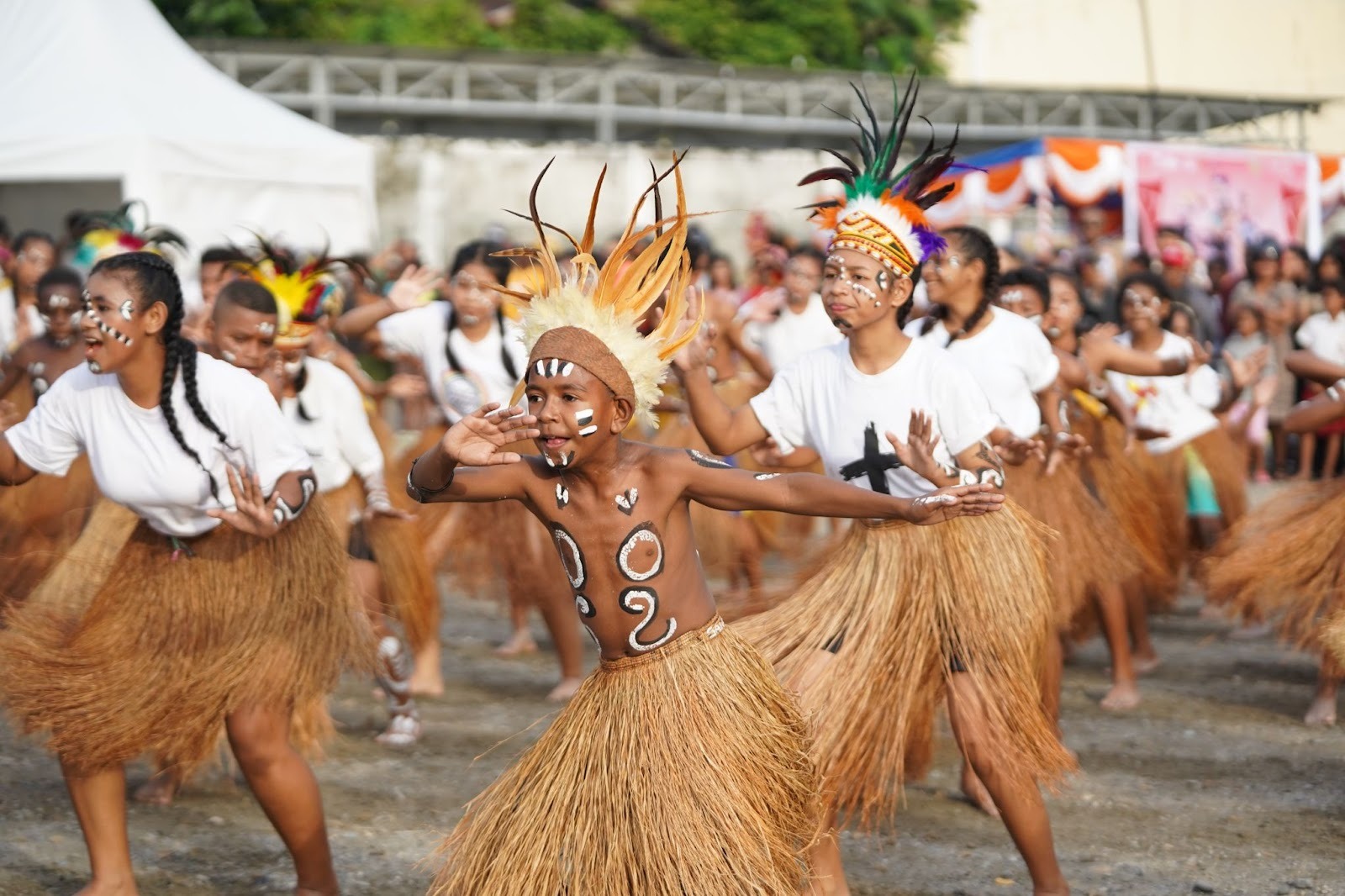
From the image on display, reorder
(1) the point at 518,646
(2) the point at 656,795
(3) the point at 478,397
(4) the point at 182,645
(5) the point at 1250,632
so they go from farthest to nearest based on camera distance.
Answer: (5) the point at 1250,632 < (1) the point at 518,646 < (3) the point at 478,397 < (4) the point at 182,645 < (2) the point at 656,795

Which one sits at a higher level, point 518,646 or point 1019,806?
point 1019,806

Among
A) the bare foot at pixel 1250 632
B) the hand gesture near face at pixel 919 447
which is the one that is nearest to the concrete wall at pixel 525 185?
the bare foot at pixel 1250 632

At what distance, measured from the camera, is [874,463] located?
4.21m

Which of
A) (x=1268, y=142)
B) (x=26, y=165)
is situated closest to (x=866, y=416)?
(x=26, y=165)

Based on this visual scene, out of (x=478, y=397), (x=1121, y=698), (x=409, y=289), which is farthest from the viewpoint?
(x=478, y=397)

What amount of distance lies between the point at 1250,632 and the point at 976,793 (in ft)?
10.3

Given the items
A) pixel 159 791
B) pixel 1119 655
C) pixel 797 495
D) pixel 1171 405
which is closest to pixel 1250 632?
pixel 1171 405

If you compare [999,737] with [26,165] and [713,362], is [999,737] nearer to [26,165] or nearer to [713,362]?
[713,362]

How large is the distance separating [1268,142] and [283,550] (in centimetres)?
2071

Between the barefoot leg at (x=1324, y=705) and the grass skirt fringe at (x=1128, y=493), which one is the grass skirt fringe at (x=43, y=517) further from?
the barefoot leg at (x=1324, y=705)

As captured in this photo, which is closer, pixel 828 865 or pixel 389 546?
pixel 828 865

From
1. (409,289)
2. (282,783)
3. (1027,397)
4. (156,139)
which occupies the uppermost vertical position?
(156,139)

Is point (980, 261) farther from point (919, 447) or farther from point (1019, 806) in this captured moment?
point (1019, 806)

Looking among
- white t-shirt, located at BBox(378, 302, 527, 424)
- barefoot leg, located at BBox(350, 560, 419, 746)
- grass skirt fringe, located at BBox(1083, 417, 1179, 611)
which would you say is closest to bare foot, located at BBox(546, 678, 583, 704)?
barefoot leg, located at BBox(350, 560, 419, 746)
